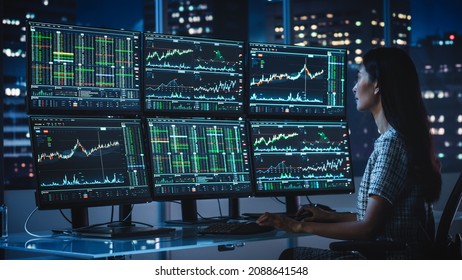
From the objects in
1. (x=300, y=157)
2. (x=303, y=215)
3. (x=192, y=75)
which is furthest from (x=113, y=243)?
(x=300, y=157)

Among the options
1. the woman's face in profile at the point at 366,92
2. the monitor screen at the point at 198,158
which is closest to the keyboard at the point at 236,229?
the monitor screen at the point at 198,158

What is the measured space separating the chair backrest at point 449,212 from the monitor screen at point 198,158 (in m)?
1.19

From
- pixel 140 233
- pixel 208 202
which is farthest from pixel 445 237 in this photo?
pixel 208 202

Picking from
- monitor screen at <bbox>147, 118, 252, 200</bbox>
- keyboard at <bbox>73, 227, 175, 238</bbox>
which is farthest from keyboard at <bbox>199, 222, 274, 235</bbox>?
monitor screen at <bbox>147, 118, 252, 200</bbox>

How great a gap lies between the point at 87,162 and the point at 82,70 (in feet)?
1.36

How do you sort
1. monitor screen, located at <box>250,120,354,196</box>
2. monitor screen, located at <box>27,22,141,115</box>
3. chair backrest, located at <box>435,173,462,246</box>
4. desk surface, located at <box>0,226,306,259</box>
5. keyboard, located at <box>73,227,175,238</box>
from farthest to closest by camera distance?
monitor screen, located at <box>250,120,354,196</box>
monitor screen, located at <box>27,22,141,115</box>
keyboard, located at <box>73,227,175,238</box>
chair backrest, located at <box>435,173,462,246</box>
desk surface, located at <box>0,226,306,259</box>

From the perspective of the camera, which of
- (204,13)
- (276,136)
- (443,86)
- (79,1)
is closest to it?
(276,136)

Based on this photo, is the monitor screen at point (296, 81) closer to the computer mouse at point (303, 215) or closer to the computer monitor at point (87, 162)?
the computer mouse at point (303, 215)

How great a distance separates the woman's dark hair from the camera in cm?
294

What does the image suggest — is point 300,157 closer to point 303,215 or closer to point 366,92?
point 303,215

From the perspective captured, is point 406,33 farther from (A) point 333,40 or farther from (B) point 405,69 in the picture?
(B) point 405,69

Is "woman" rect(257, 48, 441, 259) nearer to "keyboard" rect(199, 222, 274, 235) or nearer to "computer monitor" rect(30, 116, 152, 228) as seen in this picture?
"keyboard" rect(199, 222, 274, 235)
